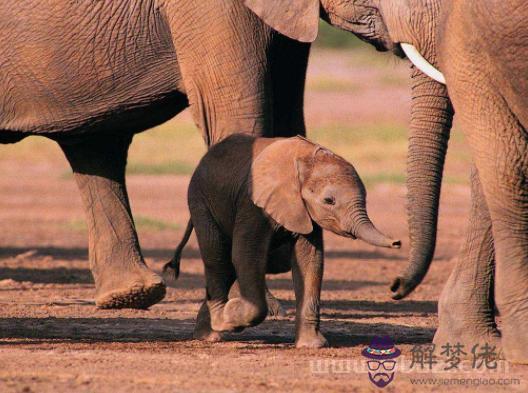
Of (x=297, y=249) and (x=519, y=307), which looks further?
(x=297, y=249)

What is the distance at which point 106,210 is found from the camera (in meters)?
9.45

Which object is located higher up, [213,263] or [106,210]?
[213,263]

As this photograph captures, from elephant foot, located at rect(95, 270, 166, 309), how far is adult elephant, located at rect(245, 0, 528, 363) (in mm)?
2007

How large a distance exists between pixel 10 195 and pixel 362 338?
12414mm

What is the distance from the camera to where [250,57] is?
8297 mm

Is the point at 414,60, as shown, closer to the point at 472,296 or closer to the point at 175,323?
the point at 472,296

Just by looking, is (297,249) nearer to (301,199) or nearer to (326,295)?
(301,199)

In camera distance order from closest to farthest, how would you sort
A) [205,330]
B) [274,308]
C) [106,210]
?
[205,330] → [274,308] → [106,210]

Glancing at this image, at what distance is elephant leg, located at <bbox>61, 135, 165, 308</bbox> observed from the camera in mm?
9242

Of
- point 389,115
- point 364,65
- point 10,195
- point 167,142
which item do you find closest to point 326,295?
point 10,195

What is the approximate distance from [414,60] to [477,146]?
62 centimetres

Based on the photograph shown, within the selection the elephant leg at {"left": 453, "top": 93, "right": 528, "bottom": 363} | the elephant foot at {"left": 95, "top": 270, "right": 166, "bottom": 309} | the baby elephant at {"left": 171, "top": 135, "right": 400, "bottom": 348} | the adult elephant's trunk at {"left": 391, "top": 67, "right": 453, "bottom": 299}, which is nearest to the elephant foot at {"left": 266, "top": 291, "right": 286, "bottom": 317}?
the elephant foot at {"left": 95, "top": 270, "right": 166, "bottom": 309}

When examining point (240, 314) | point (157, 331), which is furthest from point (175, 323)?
point (240, 314)

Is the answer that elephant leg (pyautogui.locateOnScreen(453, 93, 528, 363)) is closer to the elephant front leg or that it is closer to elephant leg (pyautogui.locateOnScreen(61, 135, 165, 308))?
the elephant front leg
